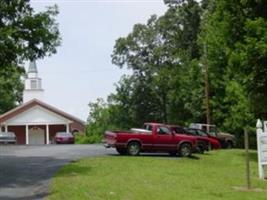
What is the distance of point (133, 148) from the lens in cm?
3378

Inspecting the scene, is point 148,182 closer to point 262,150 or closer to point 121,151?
point 262,150

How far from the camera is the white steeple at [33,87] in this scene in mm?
87000

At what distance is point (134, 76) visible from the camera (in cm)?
7694

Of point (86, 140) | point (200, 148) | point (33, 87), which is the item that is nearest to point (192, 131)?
point (200, 148)

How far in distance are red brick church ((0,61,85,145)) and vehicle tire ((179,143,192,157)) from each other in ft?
147

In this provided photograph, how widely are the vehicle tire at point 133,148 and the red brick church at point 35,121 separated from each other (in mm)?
44987

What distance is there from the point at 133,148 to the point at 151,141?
109cm

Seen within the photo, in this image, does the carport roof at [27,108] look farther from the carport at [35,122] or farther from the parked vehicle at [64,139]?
the parked vehicle at [64,139]

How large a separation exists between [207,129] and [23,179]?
29.4 metres

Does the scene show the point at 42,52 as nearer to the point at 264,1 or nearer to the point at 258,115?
the point at 264,1

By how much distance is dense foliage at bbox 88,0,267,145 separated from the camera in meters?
31.6

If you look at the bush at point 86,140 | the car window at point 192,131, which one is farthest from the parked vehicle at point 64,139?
the car window at point 192,131

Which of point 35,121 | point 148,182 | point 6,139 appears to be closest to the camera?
point 148,182

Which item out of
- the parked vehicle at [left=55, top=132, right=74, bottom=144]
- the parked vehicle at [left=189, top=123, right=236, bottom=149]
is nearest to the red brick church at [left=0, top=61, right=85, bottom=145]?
the parked vehicle at [left=55, top=132, right=74, bottom=144]
